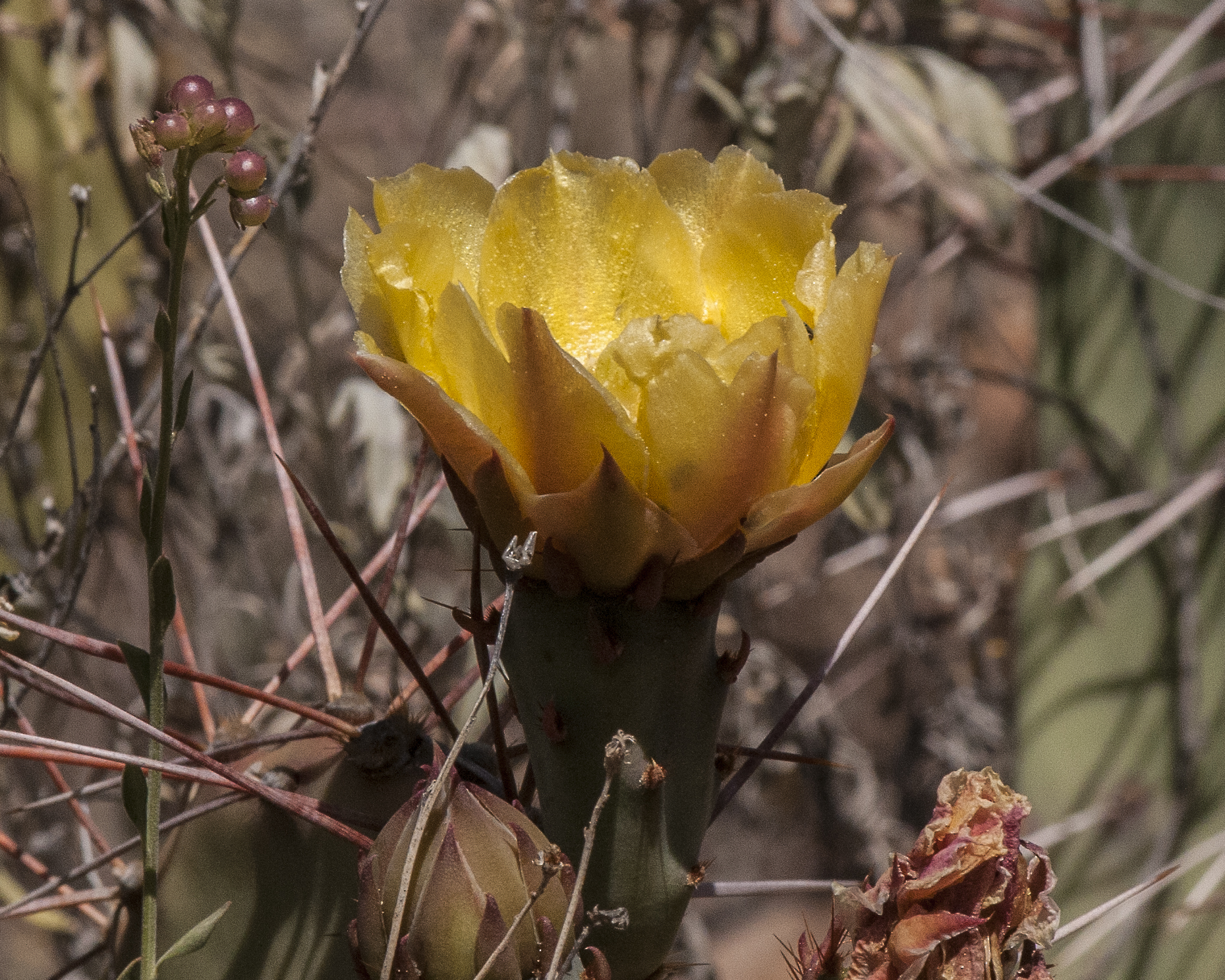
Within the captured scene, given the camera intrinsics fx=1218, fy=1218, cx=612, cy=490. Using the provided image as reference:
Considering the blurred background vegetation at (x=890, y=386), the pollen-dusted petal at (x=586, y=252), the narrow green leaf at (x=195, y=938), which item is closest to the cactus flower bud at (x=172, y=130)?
the pollen-dusted petal at (x=586, y=252)

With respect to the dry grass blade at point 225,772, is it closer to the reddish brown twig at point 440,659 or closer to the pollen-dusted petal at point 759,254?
the reddish brown twig at point 440,659

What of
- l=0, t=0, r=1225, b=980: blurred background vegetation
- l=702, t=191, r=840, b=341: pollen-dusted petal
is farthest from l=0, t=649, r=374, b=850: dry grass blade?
l=0, t=0, r=1225, b=980: blurred background vegetation

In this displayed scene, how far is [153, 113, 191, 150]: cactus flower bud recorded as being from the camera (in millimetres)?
325

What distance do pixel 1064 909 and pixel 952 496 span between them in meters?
0.75

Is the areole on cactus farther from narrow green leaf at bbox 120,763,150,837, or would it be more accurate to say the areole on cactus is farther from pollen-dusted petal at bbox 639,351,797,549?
narrow green leaf at bbox 120,763,150,837

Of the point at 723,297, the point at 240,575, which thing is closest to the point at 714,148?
the point at 240,575

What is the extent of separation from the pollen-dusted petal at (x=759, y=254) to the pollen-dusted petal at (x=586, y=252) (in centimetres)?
1

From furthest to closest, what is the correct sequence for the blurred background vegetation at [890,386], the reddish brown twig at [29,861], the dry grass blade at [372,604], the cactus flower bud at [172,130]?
1. the blurred background vegetation at [890,386]
2. the reddish brown twig at [29,861]
3. the dry grass blade at [372,604]
4. the cactus flower bud at [172,130]

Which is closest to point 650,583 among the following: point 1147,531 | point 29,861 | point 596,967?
point 596,967

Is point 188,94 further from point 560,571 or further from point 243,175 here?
point 560,571

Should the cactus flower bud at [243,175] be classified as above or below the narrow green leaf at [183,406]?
above

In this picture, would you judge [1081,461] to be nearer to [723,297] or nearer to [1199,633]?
[1199,633]

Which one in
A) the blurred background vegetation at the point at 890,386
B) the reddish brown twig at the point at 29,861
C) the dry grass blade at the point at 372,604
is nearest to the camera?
the dry grass blade at the point at 372,604

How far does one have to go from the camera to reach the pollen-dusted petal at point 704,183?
0.42 m
